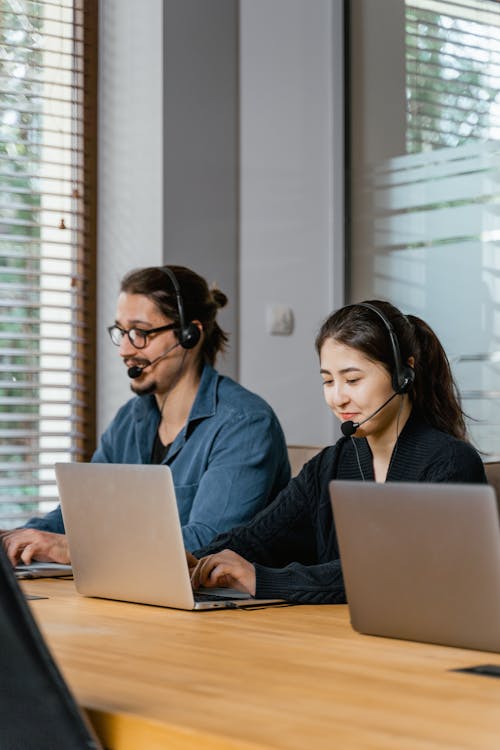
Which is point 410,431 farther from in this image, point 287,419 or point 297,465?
point 287,419

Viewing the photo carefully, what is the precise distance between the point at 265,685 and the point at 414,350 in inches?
44.1

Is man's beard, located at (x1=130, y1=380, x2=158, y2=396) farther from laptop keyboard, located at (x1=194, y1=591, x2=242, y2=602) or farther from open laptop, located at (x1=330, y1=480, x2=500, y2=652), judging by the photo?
open laptop, located at (x1=330, y1=480, x2=500, y2=652)

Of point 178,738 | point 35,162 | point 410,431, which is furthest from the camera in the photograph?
point 35,162

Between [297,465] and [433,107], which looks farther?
[433,107]

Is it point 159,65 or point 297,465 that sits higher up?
point 159,65

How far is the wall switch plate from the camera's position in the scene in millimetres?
3910

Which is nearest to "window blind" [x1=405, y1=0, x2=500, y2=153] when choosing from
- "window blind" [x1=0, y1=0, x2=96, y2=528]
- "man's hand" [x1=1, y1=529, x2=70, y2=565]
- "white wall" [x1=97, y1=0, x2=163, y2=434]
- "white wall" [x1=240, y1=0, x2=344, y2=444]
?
"white wall" [x1=240, y1=0, x2=344, y2=444]

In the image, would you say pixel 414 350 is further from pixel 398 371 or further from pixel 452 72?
pixel 452 72

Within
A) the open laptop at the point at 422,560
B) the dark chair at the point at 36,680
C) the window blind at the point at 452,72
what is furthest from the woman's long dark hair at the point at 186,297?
the dark chair at the point at 36,680

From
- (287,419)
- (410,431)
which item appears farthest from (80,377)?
(410,431)

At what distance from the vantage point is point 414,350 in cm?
231

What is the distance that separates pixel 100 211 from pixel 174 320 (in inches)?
46.7

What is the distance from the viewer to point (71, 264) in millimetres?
3877

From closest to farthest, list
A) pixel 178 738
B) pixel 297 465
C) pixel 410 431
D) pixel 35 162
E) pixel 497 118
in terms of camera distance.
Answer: pixel 178 738, pixel 410 431, pixel 297 465, pixel 497 118, pixel 35 162
